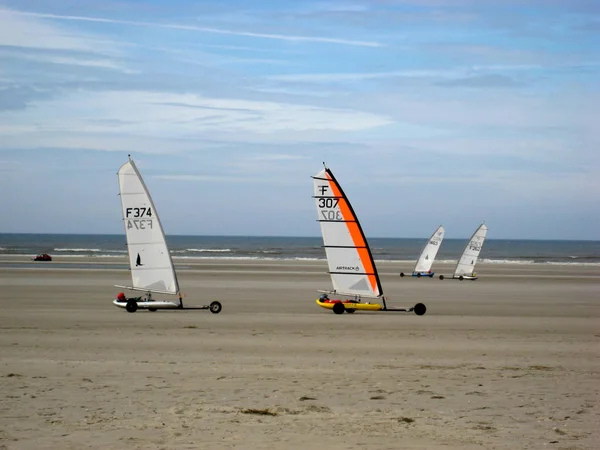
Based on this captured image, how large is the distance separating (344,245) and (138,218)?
219 inches

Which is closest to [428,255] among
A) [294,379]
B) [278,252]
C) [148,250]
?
[148,250]

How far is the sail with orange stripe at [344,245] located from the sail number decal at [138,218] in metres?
4.53

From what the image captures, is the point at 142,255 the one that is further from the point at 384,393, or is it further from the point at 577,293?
the point at 577,293

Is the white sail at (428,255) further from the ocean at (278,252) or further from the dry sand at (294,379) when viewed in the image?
the ocean at (278,252)

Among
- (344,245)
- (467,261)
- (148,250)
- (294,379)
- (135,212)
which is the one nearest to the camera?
(294,379)

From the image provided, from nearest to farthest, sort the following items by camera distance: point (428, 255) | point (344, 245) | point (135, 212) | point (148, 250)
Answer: point (135, 212) < point (148, 250) < point (344, 245) < point (428, 255)

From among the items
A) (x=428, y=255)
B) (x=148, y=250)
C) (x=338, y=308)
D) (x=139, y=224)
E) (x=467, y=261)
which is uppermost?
(x=139, y=224)

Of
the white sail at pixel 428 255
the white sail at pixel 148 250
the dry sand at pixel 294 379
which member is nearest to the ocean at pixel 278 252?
the white sail at pixel 428 255

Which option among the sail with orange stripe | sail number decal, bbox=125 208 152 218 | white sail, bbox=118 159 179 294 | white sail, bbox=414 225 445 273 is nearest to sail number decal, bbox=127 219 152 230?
white sail, bbox=118 159 179 294

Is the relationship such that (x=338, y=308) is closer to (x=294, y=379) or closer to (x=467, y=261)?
(x=294, y=379)

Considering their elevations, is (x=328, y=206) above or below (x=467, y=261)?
above

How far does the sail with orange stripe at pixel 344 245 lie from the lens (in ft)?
69.5

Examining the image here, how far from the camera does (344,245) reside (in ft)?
70.2

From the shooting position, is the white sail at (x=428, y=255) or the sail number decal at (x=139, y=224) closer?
the sail number decal at (x=139, y=224)
